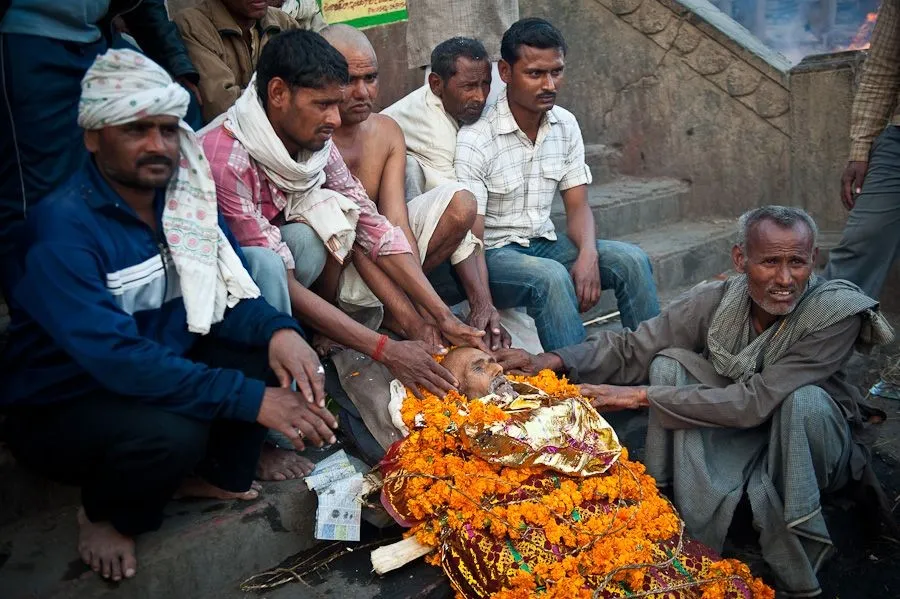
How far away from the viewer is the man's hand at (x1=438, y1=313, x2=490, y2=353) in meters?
4.14

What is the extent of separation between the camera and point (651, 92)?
7684 millimetres

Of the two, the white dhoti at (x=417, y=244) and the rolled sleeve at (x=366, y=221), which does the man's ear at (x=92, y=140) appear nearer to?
the rolled sleeve at (x=366, y=221)

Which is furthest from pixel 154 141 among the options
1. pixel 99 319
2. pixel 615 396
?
pixel 615 396

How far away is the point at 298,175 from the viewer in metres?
4.01

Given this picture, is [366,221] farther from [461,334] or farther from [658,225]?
[658,225]

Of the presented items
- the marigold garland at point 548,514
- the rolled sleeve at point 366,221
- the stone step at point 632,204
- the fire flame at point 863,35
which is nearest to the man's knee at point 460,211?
the rolled sleeve at point 366,221

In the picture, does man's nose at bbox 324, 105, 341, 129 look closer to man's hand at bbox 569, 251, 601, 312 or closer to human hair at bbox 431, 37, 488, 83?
human hair at bbox 431, 37, 488, 83

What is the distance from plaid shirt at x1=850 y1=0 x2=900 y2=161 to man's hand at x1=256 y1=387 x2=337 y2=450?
13.4ft

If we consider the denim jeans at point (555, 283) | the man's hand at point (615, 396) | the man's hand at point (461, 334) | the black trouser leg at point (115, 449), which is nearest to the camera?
the black trouser leg at point (115, 449)

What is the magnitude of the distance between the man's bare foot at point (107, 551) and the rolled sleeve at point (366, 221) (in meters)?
1.81

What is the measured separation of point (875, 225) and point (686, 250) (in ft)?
5.55

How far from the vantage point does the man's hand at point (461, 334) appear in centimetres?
414

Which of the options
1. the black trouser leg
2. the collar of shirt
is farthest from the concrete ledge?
the collar of shirt

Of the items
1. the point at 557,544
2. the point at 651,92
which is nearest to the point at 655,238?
the point at 651,92
